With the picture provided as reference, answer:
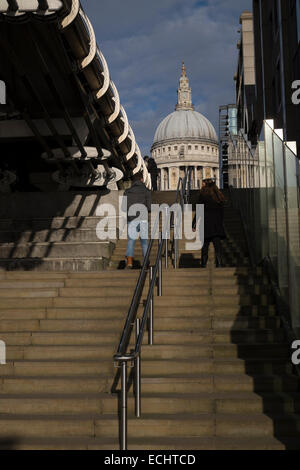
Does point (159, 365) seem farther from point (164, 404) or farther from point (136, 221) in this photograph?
point (136, 221)

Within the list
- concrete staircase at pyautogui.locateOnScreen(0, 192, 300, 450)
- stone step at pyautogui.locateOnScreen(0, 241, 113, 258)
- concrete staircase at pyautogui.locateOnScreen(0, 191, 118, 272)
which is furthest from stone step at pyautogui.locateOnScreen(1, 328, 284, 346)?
stone step at pyautogui.locateOnScreen(0, 241, 113, 258)

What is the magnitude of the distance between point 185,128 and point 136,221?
429 ft

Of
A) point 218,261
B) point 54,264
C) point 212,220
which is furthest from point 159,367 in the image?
point 54,264

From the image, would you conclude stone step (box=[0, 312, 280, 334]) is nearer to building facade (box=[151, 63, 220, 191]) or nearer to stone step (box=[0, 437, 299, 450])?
stone step (box=[0, 437, 299, 450])

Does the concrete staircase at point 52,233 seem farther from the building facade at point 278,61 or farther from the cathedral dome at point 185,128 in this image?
the cathedral dome at point 185,128

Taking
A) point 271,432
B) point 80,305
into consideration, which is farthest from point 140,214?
point 271,432

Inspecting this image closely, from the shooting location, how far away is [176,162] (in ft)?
433

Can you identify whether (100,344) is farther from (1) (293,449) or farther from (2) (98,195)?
(2) (98,195)

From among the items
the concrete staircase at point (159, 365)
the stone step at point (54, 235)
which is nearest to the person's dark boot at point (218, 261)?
the concrete staircase at point (159, 365)

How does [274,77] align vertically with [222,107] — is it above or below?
below

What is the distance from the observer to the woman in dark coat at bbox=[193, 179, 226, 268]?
10.4 meters

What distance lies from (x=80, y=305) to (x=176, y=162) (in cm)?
12467

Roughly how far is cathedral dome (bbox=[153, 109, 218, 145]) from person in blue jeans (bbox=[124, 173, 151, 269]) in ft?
416

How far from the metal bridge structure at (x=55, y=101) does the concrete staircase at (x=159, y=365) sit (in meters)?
5.98
